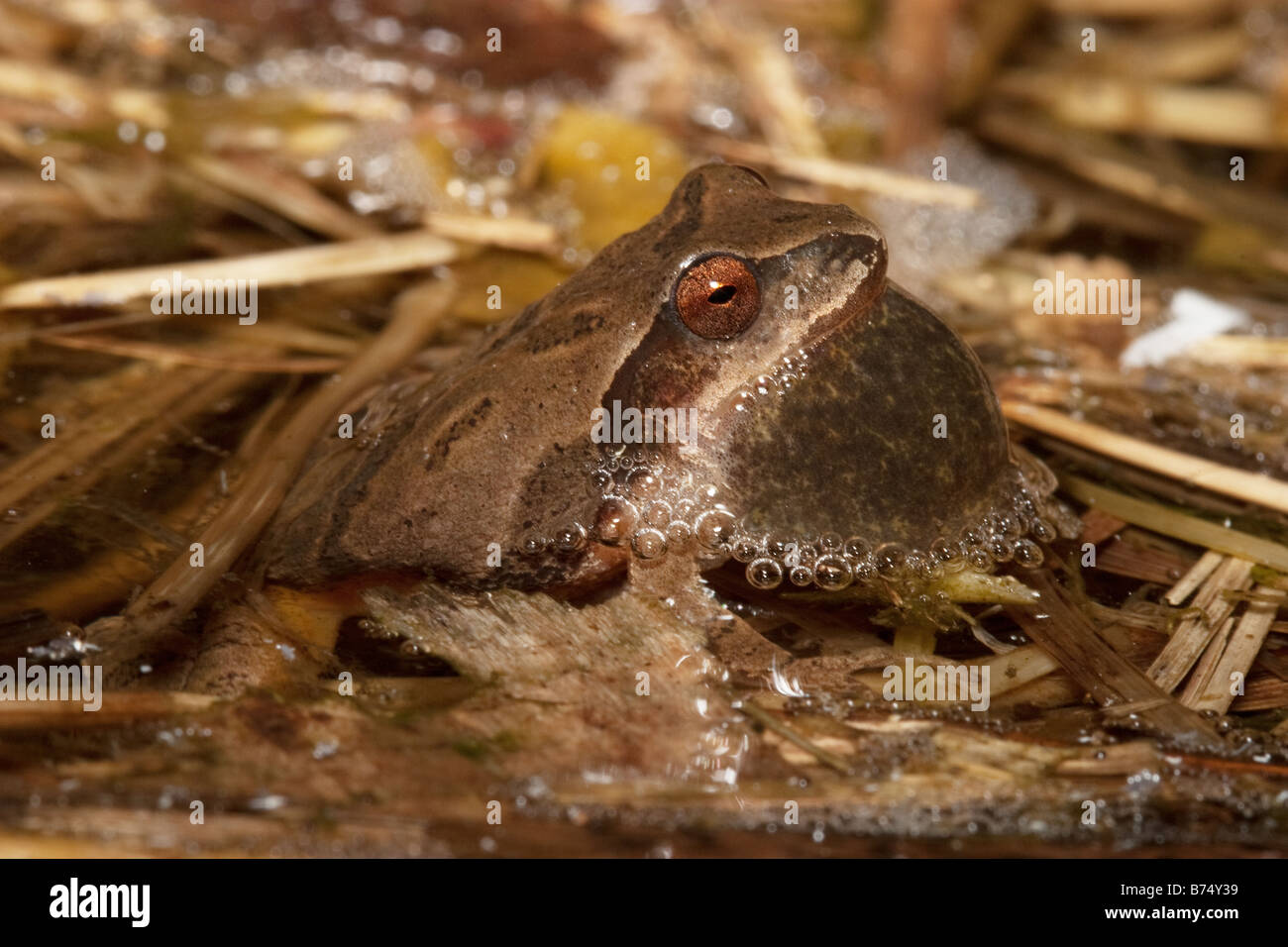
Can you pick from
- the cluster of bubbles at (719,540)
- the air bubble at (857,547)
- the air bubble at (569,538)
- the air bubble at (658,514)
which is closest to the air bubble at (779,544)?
the cluster of bubbles at (719,540)

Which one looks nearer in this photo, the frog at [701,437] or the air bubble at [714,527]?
the frog at [701,437]

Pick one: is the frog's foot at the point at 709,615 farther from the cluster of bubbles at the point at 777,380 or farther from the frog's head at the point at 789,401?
the cluster of bubbles at the point at 777,380

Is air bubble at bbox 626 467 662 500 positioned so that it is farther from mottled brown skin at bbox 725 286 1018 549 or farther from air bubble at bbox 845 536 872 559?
air bubble at bbox 845 536 872 559

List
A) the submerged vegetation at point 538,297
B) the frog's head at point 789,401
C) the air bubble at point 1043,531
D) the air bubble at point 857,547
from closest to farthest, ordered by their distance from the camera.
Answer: the submerged vegetation at point 538,297 < the frog's head at point 789,401 < the air bubble at point 857,547 < the air bubble at point 1043,531

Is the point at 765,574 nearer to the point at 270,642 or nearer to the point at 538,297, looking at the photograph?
the point at 270,642

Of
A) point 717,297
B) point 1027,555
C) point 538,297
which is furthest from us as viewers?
point 538,297

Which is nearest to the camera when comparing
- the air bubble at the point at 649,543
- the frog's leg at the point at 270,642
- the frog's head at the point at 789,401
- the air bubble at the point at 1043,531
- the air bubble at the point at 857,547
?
the frog's leg at the point at 270,642

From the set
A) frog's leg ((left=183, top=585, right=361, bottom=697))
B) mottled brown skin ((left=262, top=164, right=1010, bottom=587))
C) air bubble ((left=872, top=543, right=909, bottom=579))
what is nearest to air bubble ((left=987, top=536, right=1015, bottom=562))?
mottled brown skin ((left=262, top=164, right=1010, bottom=587))

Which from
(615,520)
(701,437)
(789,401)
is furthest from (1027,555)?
(615,520)
